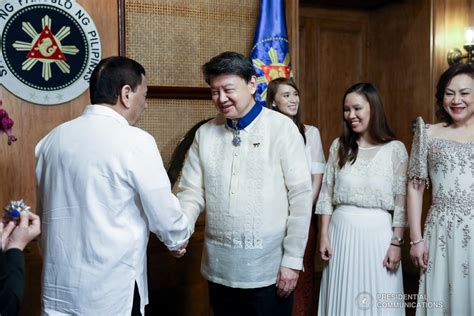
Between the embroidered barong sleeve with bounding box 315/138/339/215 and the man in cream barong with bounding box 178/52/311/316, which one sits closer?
the man in cream barong with bounding box 178/52/311/316

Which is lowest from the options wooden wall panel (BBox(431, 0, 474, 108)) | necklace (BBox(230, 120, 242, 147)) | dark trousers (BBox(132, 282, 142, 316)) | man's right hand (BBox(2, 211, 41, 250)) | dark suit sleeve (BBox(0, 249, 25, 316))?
dark trousers (BBox(132, 282, 142, 316))

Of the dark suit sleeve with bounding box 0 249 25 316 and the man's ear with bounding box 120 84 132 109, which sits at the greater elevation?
the man's ear with bounding box 120 84 132 109

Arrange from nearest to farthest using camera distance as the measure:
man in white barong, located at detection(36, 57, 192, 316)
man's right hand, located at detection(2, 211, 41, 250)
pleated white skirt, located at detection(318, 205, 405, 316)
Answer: man's right hand, located at detection(2, 211, 41, 250)
man in white barong, located at detection(36, 57, 192, 316)
pleated white skirt, located at detection(318, 205, 405, 316)

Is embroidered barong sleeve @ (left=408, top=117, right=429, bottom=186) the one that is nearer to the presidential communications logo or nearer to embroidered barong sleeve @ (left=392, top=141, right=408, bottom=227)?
embroidered barong sleeve @ (left=392, top=141, right=408, bottom=227)

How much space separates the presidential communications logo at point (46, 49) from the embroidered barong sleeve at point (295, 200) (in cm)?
137

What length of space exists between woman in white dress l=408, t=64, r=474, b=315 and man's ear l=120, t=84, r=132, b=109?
1354 mm

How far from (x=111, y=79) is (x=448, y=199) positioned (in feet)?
5.01

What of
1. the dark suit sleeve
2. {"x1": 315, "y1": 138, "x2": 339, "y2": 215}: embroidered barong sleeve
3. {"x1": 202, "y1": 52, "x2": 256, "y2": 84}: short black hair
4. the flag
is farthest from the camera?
the flag

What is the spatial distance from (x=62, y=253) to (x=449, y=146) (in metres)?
1.65

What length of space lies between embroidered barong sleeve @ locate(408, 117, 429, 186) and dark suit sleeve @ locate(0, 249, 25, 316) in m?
1.70

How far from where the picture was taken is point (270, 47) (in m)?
3.20

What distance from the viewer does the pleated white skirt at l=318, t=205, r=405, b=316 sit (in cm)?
236

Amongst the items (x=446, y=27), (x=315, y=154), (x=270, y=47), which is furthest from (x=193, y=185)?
(x=446, y=27)

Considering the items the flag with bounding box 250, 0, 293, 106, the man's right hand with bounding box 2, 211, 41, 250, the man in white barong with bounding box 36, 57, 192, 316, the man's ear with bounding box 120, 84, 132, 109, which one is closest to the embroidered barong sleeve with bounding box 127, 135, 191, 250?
the man in white barong with bounding box 36, 57, 192, 316
